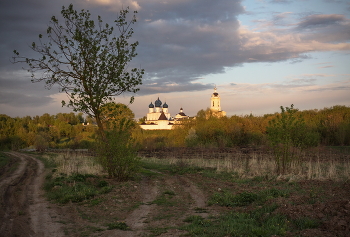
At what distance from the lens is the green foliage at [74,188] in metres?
10.6

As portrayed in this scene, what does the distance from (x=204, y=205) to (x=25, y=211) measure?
5.22 m

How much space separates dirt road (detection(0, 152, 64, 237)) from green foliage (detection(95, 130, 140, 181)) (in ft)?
9.69

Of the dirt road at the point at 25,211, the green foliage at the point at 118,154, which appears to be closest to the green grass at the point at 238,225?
the dirt road at the point at 25,211

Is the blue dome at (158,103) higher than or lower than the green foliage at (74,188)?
higher

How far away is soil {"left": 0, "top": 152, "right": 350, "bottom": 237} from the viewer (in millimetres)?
6848

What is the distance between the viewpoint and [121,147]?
531 inches

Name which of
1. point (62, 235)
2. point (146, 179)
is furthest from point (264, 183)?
point (62, 235)

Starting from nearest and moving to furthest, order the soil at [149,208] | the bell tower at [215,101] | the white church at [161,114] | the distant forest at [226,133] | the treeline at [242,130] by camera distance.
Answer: the soil at [149,208], the treeline at [242,130], the distant forest at [226,133], the white church at [161,114], the bell tower at [215,101]

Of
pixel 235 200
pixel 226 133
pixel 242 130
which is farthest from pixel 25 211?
pixel 242 130

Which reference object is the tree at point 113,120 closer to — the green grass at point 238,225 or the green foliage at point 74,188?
the green foliage at point 74,188

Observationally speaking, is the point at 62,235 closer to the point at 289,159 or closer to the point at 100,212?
the point at 100,212

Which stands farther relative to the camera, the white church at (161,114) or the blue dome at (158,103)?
the blue dome at (158,103)

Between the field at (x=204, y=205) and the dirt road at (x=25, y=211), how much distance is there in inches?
12.8

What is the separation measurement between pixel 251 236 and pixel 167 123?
11787cm
